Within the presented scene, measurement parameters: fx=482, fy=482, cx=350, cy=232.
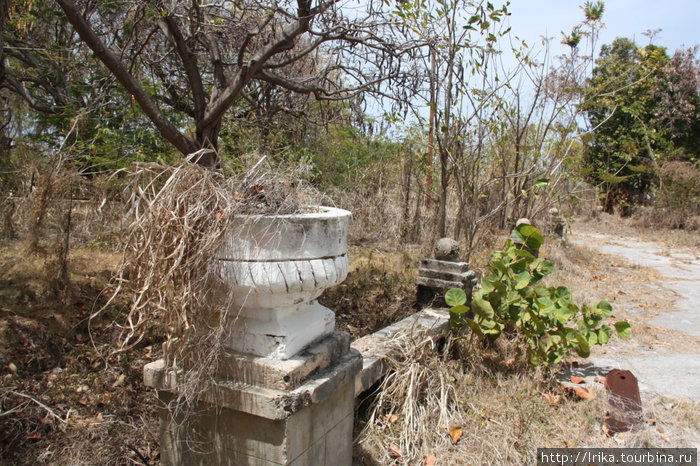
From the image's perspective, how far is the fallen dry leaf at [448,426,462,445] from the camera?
302 centimetres

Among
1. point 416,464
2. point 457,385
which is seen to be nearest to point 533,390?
point 457,385

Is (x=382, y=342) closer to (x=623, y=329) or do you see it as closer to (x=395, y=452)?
(x=395, y=452)

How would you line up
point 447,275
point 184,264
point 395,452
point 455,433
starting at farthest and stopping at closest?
1. point 447,275
2. point 455,433
3. point 395,452
4. point 184,264

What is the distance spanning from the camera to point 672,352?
4992 mm

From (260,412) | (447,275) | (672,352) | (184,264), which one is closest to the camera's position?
(184,264)

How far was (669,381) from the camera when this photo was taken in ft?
13.8

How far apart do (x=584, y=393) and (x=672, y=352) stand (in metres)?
1.98

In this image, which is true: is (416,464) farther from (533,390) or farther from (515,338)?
(515,338)

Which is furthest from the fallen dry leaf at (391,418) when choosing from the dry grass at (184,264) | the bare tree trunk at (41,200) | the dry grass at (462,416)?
the bare tree trunk at (41,200)

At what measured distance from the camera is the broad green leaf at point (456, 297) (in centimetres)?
378

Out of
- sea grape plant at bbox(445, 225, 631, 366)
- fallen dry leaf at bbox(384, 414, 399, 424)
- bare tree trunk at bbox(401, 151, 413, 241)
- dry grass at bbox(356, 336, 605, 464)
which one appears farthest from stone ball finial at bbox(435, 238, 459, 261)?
bare tree trunk at bbox(401, 151, 413, 241)

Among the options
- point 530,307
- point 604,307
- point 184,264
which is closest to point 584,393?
point 604,307

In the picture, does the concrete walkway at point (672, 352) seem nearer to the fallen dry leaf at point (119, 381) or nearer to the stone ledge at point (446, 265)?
the stone ledge at point (446, 265)

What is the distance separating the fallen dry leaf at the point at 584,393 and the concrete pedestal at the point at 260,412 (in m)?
2.36
